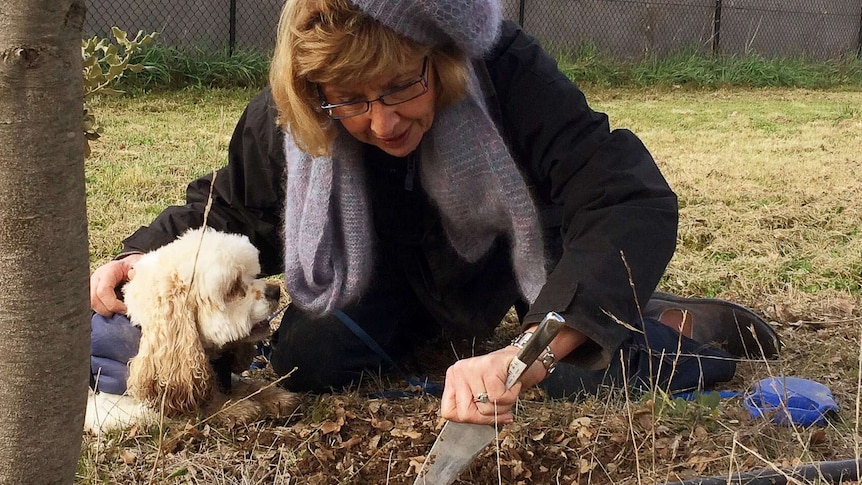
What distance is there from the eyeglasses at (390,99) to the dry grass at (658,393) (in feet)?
1.70

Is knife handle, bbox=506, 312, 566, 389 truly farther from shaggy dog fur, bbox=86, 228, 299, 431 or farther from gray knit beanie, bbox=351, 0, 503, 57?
shaggy dog fur, bbox=86, 228, 299, 431

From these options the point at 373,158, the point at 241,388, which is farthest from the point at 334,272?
the point at 241,388

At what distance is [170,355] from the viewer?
8.48ft

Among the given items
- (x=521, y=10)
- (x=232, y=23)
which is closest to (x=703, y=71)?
(x=521, y=10)

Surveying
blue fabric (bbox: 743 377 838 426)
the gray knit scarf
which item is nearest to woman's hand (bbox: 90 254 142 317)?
the gray knit scarf

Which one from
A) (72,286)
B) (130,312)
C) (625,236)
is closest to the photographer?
(72,286)

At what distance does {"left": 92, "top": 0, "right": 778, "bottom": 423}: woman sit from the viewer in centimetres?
218

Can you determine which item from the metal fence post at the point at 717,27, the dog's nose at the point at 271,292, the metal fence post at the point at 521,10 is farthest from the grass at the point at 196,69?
the metal fence post at the point at 717,27

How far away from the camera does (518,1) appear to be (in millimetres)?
12414

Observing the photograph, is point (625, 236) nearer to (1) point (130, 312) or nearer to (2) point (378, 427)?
(2) point (378, 427)

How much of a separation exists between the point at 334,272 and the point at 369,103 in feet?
2.02

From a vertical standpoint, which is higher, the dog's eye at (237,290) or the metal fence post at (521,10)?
the metal fence post at (521,10)

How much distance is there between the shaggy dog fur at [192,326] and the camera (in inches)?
102

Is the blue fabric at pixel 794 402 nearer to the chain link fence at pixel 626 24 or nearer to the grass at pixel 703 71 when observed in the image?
the chain link fence at pixel 626 24
